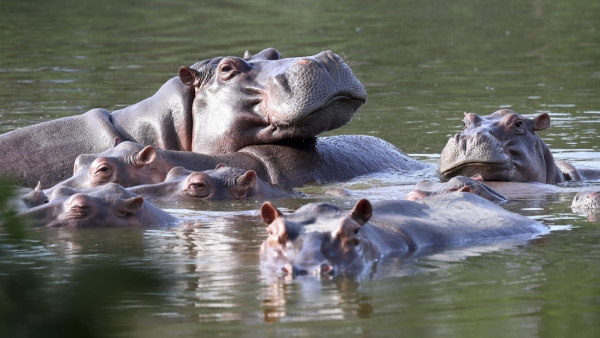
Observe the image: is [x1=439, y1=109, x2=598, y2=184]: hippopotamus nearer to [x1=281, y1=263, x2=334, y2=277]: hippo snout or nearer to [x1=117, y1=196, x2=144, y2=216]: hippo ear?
[x1=117, y1=196, x2=144, y2=216]: hippo ear

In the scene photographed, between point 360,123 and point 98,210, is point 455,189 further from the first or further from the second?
point 360,123

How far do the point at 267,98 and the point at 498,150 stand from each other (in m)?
1.74

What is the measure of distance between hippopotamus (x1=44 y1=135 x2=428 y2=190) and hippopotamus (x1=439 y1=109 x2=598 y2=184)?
36.5 inches

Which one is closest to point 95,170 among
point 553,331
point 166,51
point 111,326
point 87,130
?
point 87,130

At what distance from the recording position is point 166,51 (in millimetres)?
19125

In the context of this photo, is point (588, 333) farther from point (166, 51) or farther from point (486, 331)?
point (166, 51)

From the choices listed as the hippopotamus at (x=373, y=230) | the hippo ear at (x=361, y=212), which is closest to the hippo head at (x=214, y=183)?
the hippopotamus at (x=373, y=230)

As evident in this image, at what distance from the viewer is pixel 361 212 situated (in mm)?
4172

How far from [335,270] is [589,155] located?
249 inches

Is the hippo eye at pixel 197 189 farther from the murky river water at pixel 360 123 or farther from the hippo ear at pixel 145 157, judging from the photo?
the hippo ear at pixel 145 157

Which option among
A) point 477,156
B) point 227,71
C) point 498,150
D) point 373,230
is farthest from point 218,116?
point 373,230

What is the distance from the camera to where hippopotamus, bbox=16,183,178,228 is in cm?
553

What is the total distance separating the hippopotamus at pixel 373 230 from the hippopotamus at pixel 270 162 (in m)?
2.59

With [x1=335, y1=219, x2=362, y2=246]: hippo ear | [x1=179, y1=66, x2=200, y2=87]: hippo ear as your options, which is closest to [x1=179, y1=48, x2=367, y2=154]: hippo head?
[x1=179, y1=66, x2=200, y2=87]: hippo ear
